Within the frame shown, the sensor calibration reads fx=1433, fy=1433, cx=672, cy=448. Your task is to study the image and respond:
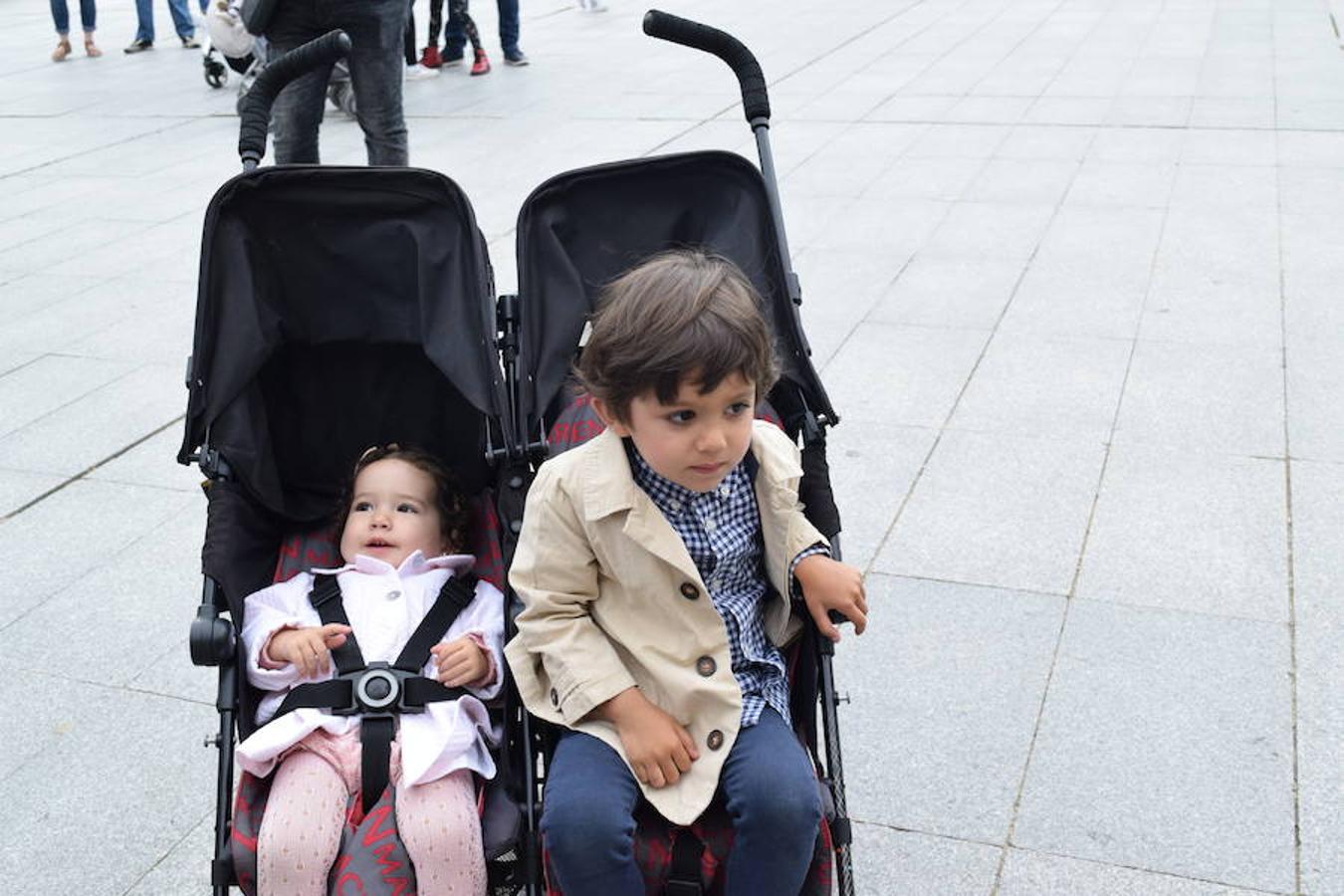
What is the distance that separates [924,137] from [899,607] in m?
5.85

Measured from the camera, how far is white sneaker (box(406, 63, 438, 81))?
12538mm

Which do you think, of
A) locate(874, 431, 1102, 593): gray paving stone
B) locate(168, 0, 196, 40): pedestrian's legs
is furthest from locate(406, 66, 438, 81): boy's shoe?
locate(874, 431, 1102, 593): gray paving stone

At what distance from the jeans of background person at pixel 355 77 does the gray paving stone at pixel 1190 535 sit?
11.1 ft

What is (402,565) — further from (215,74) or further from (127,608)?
(215,74)

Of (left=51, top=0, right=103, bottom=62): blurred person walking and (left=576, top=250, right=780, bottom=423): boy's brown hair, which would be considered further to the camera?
(left=51, top=0, right=103, bottom=62): blurred person walking

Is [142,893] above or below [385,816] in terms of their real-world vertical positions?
below

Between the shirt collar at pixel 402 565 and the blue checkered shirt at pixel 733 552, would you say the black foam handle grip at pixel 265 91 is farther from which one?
the blue checkered shirt at pixel 733 552

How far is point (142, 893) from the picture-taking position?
9.63 feet

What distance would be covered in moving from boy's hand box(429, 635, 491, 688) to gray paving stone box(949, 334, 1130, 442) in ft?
8.98

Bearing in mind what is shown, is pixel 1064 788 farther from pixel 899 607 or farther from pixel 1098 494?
pixel 1098 494

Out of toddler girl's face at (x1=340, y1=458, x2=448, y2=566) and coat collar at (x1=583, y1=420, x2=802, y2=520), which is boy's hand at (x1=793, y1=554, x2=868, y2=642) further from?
toddler girl's face at (x1=340, y1=458, x2=448, y2=566)

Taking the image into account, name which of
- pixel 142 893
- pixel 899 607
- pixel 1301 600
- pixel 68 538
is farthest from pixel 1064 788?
pixel 68 538

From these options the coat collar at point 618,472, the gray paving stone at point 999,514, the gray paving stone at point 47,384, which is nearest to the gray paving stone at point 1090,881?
the coat collar at point 618,472

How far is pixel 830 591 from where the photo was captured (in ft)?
7.82
